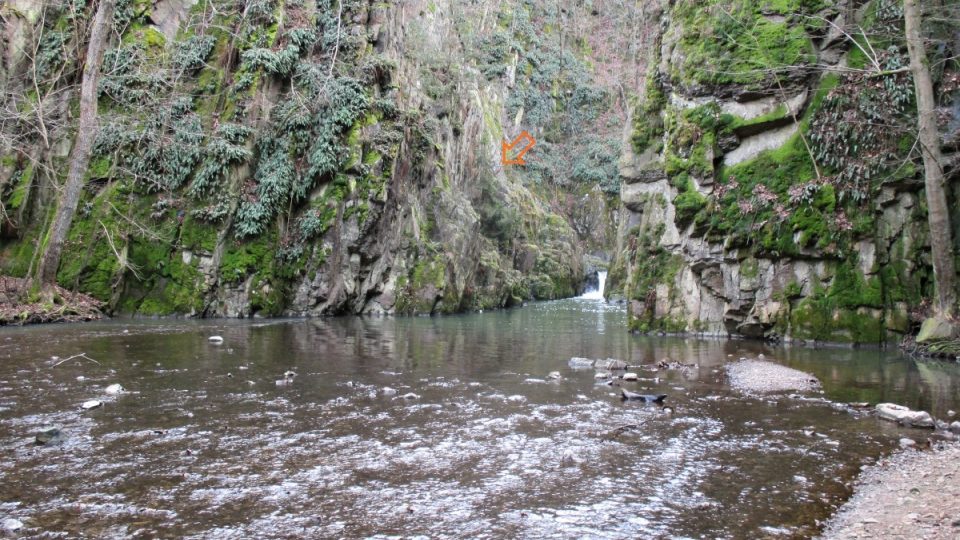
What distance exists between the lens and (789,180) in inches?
651

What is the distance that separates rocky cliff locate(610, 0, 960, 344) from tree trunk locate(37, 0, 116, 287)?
16.2 metres

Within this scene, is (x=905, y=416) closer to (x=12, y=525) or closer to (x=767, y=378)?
(x=767, y=378)

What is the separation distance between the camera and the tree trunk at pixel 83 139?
56.0 feet

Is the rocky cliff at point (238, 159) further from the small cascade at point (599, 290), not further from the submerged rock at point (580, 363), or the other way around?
the small cascade at point (599, 290)

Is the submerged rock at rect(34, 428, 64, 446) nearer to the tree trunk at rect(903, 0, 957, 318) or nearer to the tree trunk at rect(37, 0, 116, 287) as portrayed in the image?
the tree trunk at rect(37, 0, 116, 287)

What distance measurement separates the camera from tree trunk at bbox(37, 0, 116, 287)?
56.0 ft

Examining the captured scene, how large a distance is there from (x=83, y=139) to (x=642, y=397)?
53.6 feet

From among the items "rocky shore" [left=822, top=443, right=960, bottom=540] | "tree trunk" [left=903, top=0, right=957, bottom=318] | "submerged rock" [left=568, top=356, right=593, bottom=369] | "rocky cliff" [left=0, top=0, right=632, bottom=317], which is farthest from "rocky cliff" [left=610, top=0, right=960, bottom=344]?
"rocky cliff" [left=0, top=0, right=632, bottom=317]

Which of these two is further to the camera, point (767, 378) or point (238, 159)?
point (238, 159)

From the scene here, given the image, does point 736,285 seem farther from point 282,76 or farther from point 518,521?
point 282,76

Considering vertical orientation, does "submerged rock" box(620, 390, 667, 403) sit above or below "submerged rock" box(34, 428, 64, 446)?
below

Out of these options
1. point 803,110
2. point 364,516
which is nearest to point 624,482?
point 364,516

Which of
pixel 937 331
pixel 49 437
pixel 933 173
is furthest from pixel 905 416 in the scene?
pixel 49 437

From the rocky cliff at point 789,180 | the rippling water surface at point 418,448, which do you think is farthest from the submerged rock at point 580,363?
the rocky cliff at point 789,180
